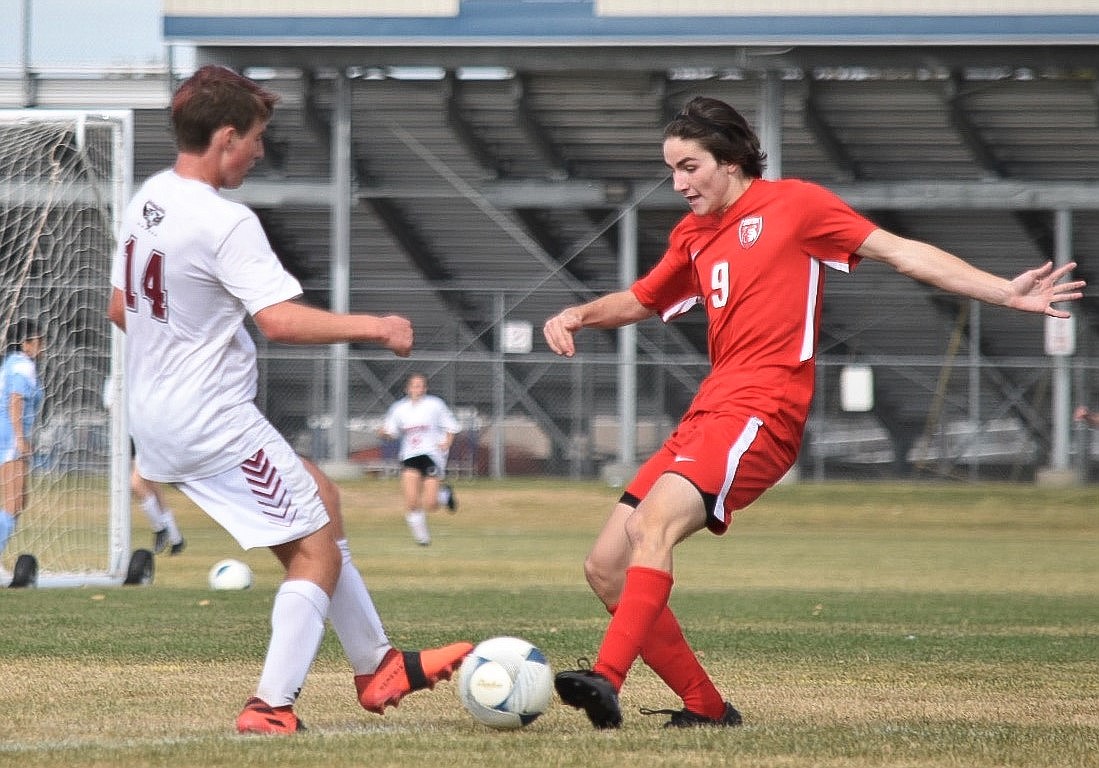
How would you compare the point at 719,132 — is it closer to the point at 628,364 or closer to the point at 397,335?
the point at 397,335

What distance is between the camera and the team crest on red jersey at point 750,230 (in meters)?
5.56

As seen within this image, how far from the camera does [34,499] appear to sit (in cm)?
1342

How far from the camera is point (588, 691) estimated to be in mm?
5016

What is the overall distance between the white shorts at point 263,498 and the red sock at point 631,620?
98cm

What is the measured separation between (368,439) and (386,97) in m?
6.34

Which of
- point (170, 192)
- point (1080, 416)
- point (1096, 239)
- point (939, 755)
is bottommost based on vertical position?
point (939, 755)

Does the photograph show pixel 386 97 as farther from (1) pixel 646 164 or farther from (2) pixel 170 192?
(2) pixel 170 192

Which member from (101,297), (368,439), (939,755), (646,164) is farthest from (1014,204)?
(939,755)

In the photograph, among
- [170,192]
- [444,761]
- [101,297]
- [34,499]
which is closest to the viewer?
[444,761]

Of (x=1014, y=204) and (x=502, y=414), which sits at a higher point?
(x=1014, y=204)

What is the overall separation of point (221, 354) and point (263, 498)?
1.48 ft

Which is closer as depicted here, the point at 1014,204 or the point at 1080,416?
the point at 1080,416

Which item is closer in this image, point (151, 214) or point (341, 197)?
point (151, 214)

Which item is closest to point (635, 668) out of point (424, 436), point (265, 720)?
point (265, 720)
